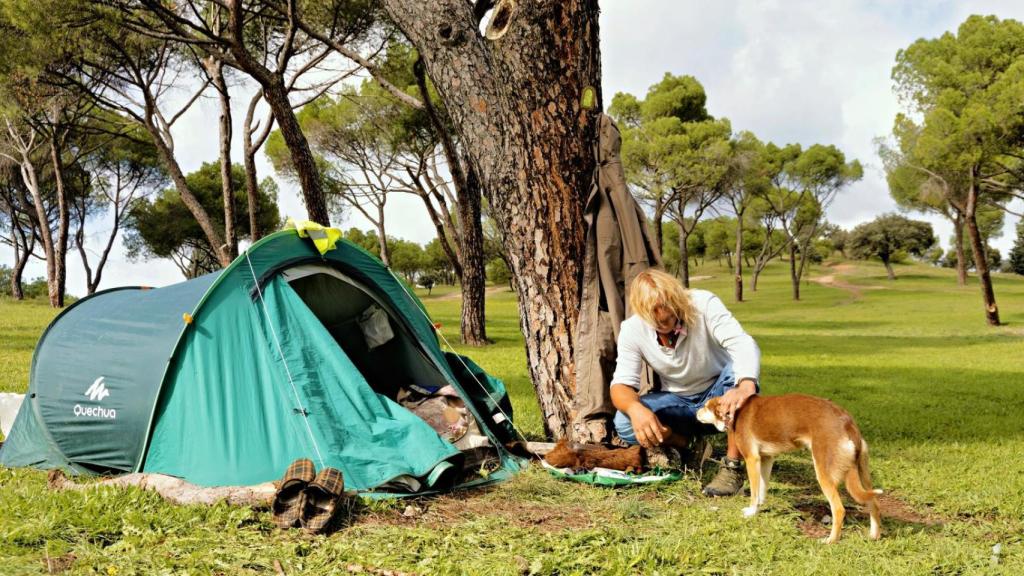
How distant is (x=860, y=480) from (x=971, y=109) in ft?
58.0

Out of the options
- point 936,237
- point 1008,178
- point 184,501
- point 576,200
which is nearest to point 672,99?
point 1008,178

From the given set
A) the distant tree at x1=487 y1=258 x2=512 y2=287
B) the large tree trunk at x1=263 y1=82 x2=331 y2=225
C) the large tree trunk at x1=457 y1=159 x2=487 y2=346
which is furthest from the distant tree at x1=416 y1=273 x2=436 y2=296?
the large tree trunk at x1=263 y1=82 x2=331 y2=225

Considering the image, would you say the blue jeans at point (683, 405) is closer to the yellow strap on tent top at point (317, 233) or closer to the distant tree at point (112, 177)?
the yellow strap on tent top at point (317, 233)

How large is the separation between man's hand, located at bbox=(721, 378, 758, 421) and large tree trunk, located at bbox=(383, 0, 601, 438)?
1460 mm

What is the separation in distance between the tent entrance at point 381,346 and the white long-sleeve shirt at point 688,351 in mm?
1363

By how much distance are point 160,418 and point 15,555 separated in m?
1.52

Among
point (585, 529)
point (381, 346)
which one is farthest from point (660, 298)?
point (381, 346)

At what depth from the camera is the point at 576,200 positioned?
5.30m

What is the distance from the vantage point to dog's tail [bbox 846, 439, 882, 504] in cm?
344

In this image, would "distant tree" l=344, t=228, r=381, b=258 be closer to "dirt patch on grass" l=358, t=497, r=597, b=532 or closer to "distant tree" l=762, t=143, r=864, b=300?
"distant tree" l=762, t=143, r=864, b=300

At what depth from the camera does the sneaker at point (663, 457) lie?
4.82m

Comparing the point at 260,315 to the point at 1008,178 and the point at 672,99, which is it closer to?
A: the point at 1008,178

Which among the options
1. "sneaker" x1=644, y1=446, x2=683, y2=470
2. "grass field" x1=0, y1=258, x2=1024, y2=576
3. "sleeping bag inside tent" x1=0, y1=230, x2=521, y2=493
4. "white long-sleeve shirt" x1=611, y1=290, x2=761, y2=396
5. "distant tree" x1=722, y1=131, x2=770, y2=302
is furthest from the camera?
"distant tree" x1=722, y1=131, x2=770, y2=302

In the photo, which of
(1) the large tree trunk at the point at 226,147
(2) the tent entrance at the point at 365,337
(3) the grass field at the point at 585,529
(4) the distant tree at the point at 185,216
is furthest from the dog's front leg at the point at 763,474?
(4) the distant tree at the point at 185,216
